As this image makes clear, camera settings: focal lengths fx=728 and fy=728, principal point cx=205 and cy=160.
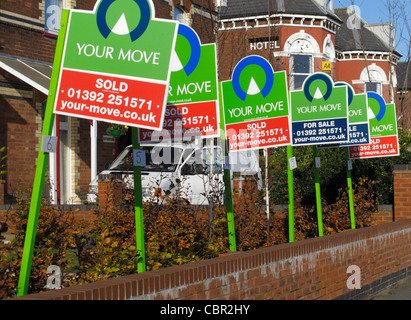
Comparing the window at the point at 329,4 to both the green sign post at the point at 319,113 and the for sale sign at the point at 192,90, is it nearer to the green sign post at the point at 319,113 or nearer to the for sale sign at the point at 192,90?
the green sign post at the point at 319,113

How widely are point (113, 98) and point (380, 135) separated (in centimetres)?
923

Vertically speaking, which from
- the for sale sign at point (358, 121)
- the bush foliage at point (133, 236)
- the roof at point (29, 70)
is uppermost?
the roof at point (29, 70)

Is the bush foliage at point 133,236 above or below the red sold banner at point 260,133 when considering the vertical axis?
below

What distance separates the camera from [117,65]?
6.18 meters

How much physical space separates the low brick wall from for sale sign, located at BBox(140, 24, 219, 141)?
1627 millimetres

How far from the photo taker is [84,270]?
24.4 ft

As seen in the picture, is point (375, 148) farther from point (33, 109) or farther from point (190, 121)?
point (33, 109)

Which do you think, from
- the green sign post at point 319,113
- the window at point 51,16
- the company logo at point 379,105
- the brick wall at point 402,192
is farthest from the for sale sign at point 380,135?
the window at point 51,16

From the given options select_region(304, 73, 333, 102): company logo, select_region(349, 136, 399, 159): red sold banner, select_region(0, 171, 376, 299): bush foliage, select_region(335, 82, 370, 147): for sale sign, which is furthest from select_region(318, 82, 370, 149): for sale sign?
select_region(304, 73, 333, 102): company logo

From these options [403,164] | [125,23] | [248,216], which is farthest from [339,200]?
[125,23]

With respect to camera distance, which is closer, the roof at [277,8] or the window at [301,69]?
the window at [301,69]

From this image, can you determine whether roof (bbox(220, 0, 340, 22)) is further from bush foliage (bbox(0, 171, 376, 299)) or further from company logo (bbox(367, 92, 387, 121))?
bush foliage (bbox(0, 171, 376, 299))

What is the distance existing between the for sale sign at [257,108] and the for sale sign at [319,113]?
1900mm

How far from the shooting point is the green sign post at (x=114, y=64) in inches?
239
